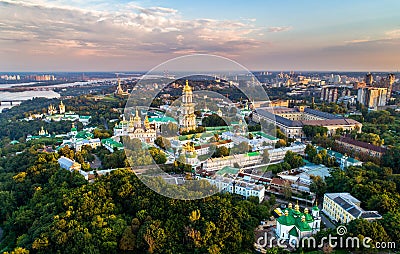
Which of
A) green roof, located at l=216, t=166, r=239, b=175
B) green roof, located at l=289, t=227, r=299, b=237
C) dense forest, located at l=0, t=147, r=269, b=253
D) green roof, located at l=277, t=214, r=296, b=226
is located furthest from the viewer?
green roof, located at l=216, t=166, r=239, b=175

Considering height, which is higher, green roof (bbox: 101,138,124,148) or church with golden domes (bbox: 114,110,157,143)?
church with golden domes (bbox: 114,110,157,143)

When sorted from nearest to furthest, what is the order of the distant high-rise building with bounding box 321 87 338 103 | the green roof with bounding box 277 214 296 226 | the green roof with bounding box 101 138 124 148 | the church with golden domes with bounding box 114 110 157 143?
the green roof with bounding box 277 214 296 226 < the church with golden domes with bounding box 114 110 157 143 < the green roof with bounding box 101 138 124 148 < the distant high-rise building with bounding box 321 87 338 103

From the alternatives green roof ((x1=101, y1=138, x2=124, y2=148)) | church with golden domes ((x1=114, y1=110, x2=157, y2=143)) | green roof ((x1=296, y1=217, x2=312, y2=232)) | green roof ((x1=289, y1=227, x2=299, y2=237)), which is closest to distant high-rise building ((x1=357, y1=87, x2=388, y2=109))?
church with golden domes ((x1=114, y1=110, x2=157, y2=143))

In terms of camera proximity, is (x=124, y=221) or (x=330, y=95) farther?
(x=330, y=95)

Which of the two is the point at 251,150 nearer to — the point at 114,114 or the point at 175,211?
the point at 175,211

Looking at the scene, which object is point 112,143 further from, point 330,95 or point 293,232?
point 330,95

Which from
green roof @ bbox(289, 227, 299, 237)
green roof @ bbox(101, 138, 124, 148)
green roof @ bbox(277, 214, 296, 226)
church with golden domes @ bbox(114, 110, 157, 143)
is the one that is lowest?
green roof @ bbox(289, 227, 299, 237)

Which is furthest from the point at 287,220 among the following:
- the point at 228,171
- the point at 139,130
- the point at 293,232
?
the point at 139,130

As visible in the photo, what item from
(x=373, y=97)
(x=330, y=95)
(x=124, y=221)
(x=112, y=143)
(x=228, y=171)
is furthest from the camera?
(x=330, y=95)

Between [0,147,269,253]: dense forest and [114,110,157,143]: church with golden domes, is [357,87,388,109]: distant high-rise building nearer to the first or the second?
→ [114,110,157,143]: church with golden domes

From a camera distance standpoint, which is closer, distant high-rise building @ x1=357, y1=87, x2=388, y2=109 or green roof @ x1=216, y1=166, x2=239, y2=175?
green roof @ x1=216, y1=166, x2=239, y2=175

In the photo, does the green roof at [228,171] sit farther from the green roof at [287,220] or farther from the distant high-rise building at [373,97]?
the distant high-rise building at [373,97]
